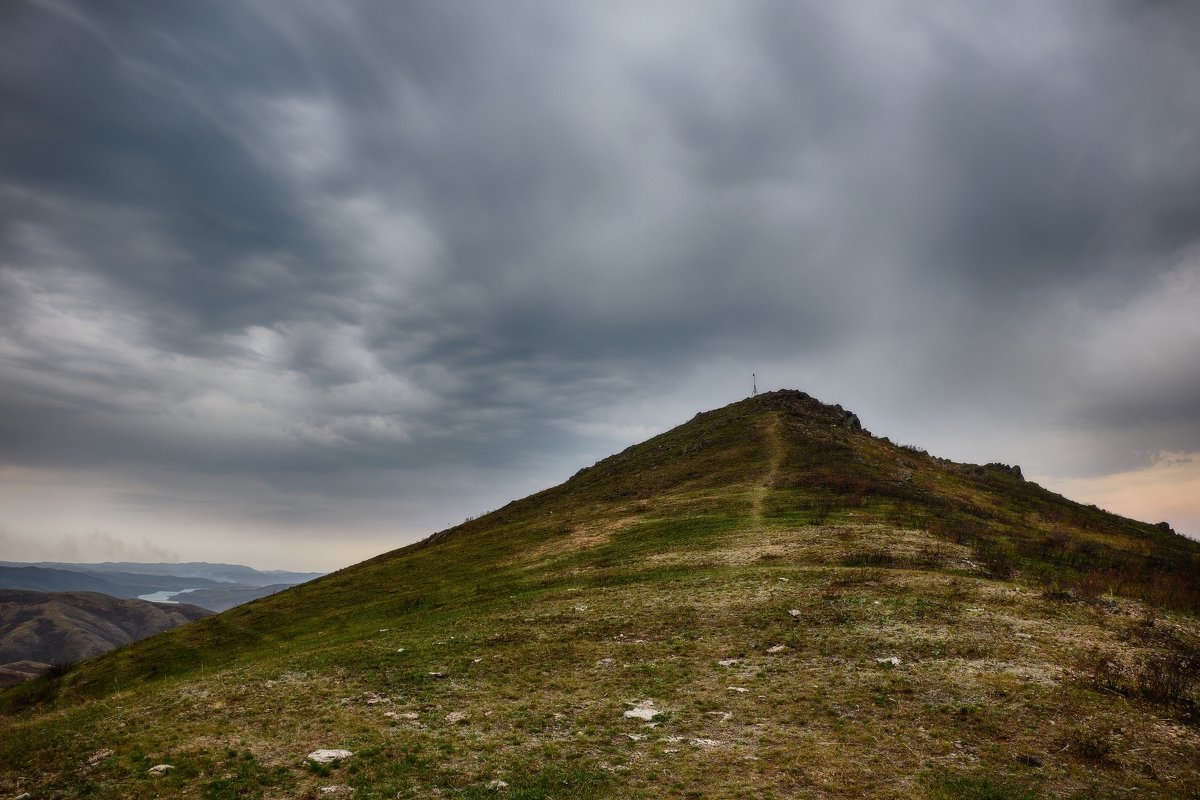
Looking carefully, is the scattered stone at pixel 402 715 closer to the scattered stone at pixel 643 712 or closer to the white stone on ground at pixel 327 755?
the white stone on ground at pixel 327 755

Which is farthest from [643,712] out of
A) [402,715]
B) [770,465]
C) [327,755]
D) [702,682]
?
[770,465]

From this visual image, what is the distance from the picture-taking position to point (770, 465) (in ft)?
245

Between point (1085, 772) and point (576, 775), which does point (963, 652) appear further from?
point (576, 775)

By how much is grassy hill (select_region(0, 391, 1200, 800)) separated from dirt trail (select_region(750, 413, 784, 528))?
62.8 inches

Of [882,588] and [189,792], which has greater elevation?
[882,588]

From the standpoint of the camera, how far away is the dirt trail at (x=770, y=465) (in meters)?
55.4

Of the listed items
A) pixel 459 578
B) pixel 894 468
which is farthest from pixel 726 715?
pixel 894 468

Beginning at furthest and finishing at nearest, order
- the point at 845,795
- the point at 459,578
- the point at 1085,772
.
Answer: the point at 459,578
the point at 1085,772
the point at 845,795

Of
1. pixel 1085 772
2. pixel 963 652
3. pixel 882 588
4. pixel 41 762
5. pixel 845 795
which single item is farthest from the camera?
pixel 882 588

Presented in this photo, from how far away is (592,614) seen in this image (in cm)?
3250

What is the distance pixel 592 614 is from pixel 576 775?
17670mm

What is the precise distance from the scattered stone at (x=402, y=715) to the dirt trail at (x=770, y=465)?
35.1 m

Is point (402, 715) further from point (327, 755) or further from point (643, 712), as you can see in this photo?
point (643, 712)

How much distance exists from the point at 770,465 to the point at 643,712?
5941cm
